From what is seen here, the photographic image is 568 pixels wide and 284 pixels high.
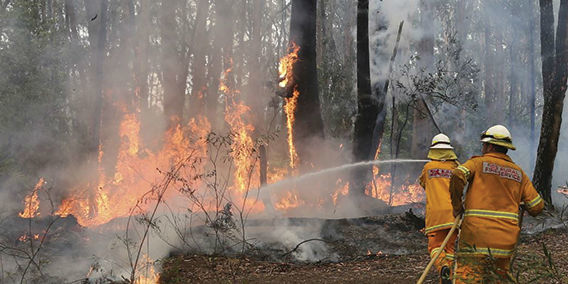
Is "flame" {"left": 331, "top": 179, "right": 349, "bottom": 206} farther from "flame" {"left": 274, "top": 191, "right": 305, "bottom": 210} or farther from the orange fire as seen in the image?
the orange fire

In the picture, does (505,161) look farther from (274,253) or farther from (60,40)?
(60,40)

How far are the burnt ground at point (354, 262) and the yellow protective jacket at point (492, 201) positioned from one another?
6.55 ft

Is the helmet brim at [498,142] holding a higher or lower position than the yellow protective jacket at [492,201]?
higher

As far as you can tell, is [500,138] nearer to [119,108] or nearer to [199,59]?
[119,108]

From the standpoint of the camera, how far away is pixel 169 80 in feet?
79.2

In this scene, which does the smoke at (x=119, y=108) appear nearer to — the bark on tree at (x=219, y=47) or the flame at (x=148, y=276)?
the bark on tree at (x=219, y=47)

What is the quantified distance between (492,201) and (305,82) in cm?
784

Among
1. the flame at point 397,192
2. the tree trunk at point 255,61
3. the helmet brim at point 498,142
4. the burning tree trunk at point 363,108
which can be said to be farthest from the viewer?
the tree trunk at point 255,61

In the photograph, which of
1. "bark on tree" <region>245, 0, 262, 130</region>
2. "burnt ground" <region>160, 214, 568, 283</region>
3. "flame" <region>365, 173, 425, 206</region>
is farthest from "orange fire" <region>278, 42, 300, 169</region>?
"bark on tree" <region>245, 0, 262, 130</region>

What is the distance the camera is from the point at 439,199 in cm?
507

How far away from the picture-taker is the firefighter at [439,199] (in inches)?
192

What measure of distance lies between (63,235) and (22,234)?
0.68 m

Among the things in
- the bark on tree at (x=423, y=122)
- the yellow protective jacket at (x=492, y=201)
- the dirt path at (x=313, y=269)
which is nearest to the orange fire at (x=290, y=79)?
the dirt path at (x=313, y=269)

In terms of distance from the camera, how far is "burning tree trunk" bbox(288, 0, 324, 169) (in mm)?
11414
